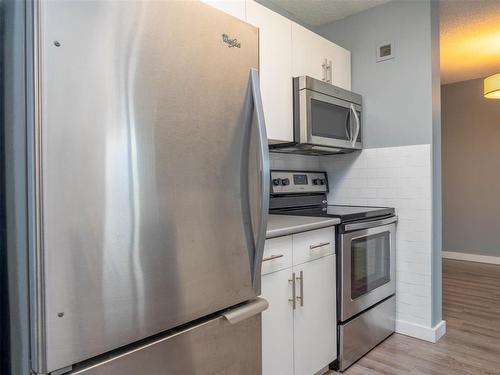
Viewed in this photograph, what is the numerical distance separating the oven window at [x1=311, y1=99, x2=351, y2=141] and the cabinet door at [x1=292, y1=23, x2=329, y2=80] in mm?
226

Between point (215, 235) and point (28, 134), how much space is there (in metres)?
0.56

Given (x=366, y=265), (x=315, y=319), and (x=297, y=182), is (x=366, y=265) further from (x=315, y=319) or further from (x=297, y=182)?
(x=297, y=182)

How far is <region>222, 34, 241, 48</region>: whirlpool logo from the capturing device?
1.14m

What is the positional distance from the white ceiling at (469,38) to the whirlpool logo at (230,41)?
7.60ft

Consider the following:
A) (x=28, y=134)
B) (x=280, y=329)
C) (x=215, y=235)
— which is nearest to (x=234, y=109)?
(x=215, y=235)

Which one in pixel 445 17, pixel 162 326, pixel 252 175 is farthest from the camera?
pixel 445 17

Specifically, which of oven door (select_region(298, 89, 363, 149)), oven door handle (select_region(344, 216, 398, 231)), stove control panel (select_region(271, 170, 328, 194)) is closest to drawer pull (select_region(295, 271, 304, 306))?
oven door handle (select_region(344, 216, 398, 231))

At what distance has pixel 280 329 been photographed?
5.47 ft

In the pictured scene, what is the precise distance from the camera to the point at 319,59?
2.42 metres

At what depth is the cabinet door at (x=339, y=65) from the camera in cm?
257

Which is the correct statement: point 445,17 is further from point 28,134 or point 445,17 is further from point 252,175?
point 28,134

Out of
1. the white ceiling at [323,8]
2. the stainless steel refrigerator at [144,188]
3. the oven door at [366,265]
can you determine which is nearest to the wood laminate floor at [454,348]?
the oven door at [366,265]

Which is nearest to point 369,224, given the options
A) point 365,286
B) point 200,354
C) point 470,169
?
point 365,286

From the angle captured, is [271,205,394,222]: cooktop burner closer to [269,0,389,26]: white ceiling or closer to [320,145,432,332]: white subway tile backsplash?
[320,145,432,332]: white subway tile backsplash
